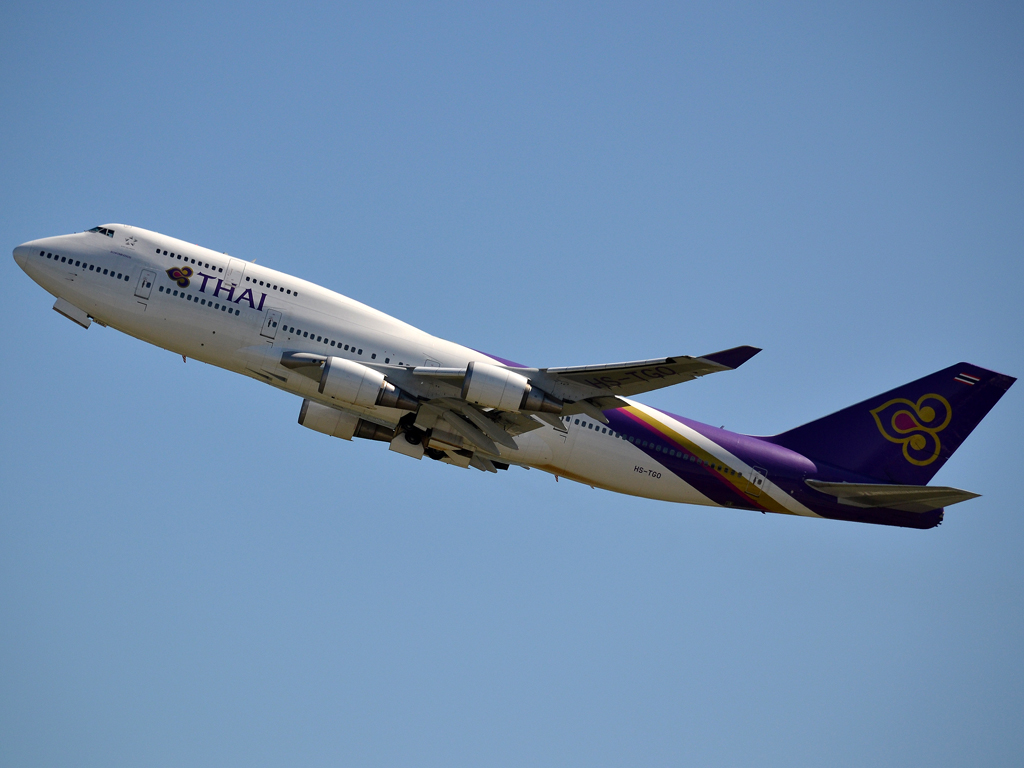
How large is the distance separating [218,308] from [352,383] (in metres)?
5.23

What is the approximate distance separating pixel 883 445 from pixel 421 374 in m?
19.0

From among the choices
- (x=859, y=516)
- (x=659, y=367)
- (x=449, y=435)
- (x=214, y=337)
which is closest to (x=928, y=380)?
(x=859, y=516)

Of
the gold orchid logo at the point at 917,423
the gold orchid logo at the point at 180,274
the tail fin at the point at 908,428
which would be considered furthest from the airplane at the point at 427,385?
the gold orchid logo at the point at 917,423

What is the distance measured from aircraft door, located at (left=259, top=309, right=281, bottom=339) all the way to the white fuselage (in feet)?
0.10

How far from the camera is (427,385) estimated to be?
30688 millimetres

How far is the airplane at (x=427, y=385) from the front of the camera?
29.5 metres

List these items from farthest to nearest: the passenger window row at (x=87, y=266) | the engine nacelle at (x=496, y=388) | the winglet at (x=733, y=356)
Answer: the passenger window row at (x=87, y=266), the engine nacelle at (x=496, y=388), the winglet at (x=733, y=356)

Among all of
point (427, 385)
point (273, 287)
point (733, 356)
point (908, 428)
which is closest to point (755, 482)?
point (908, 428)

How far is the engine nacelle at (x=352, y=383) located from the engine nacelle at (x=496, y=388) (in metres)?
2.72

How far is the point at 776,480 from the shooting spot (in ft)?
114

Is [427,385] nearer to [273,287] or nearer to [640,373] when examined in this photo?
[273,287]

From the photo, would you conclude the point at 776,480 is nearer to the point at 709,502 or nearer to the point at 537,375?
the point at 709,502

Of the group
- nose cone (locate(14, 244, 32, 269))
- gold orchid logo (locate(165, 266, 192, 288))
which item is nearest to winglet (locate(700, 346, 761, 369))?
gold orchid logo (locate(165, 266, 192, 288))

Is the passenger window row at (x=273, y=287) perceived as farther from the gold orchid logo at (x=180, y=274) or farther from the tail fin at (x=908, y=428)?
the tail fin at (x=908, y=428)
